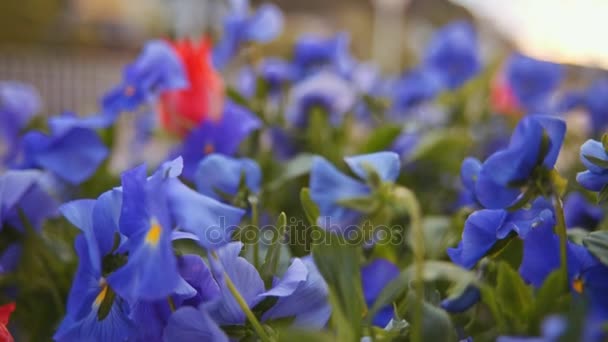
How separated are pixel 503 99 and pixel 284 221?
545mm

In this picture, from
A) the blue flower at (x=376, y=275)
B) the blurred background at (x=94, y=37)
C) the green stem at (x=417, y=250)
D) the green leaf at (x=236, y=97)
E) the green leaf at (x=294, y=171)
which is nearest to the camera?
the green stem at (x=417, y=250)

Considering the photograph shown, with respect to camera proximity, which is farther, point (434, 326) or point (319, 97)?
point (319, 97)

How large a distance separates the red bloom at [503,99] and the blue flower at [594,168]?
1.58 ft

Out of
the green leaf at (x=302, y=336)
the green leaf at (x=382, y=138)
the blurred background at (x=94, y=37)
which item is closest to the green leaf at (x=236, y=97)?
the green leaf at (x=382, y=138)

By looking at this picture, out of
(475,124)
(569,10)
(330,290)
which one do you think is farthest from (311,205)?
(569,10)

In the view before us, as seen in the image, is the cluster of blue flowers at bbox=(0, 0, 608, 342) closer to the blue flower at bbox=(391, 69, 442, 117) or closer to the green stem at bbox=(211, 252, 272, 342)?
the green stem at bbox=(211, 252, 272, 342)

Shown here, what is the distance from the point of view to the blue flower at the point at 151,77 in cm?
40

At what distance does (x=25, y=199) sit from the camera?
13.0 inches

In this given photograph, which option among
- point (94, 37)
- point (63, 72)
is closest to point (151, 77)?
point (63, 72)

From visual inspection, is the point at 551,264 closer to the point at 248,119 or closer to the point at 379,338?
the point at 379,338

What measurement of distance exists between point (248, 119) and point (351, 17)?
6.58 metres

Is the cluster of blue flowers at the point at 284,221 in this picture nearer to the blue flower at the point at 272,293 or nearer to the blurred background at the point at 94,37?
the blue flower at the point at 272,293

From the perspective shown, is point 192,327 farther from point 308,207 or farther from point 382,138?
point 382,138

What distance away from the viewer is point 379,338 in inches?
7.5
